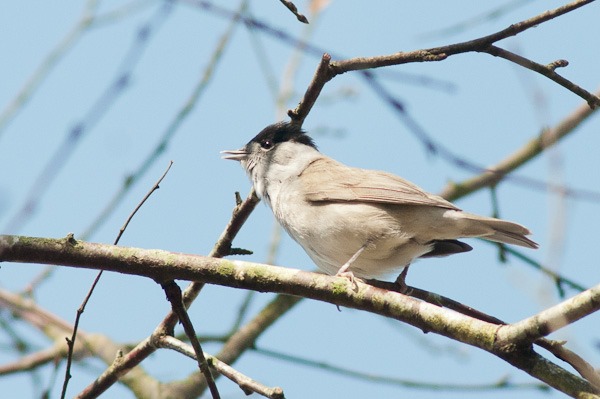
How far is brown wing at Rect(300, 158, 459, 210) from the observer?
474cm

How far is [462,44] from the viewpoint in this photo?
10.8 ft

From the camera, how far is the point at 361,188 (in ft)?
16.5

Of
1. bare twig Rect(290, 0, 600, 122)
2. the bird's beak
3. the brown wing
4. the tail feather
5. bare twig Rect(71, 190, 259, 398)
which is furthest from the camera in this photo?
the bird's beak

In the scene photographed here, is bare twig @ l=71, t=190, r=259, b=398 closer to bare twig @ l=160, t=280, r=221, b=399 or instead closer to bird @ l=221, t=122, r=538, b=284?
bare twig @ l=160, t=280, r=221, b=399

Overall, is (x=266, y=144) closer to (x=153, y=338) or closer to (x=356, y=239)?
(x=356, y=239)

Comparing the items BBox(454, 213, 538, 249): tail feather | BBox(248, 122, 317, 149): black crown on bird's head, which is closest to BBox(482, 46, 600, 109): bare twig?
BBox(454, 213, 538, 249): tail feather

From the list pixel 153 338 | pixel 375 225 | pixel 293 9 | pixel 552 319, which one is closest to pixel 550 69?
pixel 293 9

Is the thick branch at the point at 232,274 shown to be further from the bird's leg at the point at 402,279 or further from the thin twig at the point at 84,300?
the bird's leg at the point at 402,279

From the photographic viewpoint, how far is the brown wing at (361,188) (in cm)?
474

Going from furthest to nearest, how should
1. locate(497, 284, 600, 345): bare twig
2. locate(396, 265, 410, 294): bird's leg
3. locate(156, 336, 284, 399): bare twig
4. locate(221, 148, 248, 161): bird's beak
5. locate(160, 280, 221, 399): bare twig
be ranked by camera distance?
locate(221, 148, 248, 161): bird's beak, locate(396, 265, 410, 294): bird's leg, locate(160, 280, 221, 399): bare twig, locate(156, 336, 284, 399): bare twig, locate(497, 284, 600, 345): bare twig

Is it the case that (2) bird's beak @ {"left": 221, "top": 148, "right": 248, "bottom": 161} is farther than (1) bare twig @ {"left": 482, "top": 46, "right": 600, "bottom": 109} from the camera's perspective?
Yes

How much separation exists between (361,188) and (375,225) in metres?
0.41

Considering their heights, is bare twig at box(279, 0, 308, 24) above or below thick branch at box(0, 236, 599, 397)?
above

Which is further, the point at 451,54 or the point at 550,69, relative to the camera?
the point at 451,54
